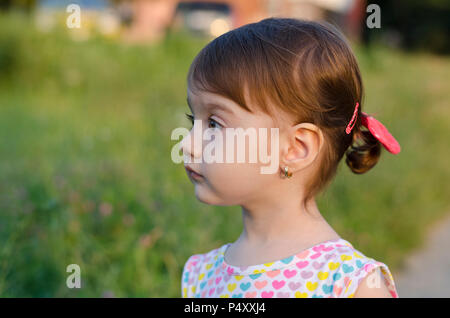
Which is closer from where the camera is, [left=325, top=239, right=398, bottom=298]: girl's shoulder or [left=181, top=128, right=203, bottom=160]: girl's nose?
[left=325, top=239, right=398, bottom=298]: girl's shoulder

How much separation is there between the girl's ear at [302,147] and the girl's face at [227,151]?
39 millimetres

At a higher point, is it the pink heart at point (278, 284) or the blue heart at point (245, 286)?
the pink heart at point (278, 284)

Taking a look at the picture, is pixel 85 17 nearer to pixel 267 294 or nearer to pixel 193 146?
pixel 193 146

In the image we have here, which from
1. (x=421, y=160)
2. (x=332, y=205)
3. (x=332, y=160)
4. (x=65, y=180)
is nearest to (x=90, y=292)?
(x=65, y=180)

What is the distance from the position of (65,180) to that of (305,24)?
2258mm

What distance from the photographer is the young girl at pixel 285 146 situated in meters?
1.52

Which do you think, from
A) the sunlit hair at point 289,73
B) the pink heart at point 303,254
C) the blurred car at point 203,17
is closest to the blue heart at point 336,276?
the pink heart at point 303,254

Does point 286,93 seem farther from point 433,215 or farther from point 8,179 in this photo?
point 433,215

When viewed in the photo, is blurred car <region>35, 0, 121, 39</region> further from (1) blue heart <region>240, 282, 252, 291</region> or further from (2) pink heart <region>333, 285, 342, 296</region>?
(2) pink heart <region>333, 285, 342, 296</region>

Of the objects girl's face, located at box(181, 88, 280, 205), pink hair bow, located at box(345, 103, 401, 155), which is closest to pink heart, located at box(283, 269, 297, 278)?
girl's face, located at box(181, 88, 280, 205)

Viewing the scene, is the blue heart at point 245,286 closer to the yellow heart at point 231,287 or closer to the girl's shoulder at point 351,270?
the yellow heart at point 231,287

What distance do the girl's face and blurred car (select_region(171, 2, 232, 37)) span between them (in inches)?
348

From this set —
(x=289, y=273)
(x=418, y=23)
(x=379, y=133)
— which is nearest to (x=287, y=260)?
(x=289, y=273)

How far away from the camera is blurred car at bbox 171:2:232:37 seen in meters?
10.5
